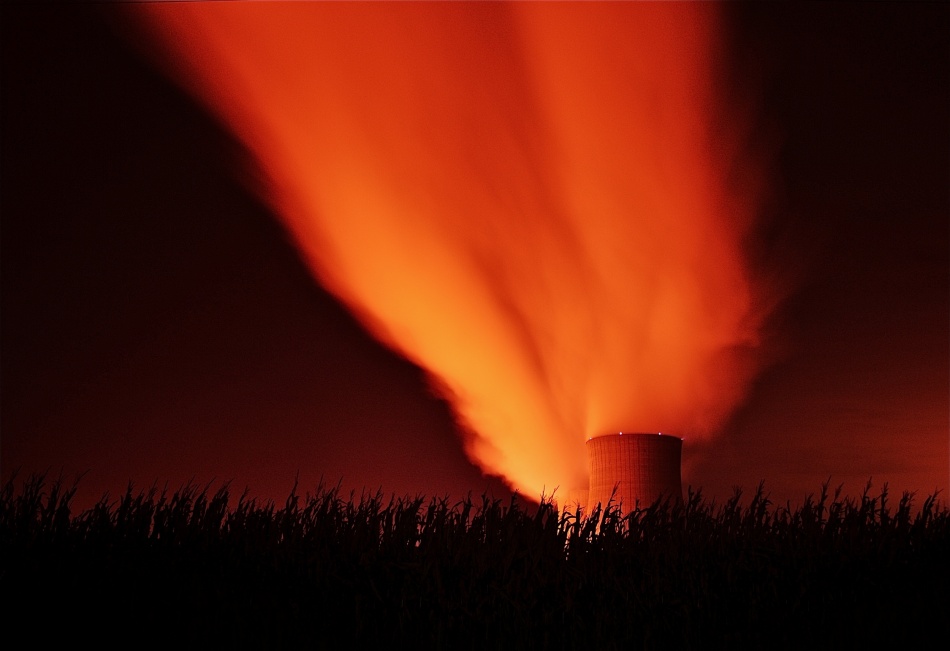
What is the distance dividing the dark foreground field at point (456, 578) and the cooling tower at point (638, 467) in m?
8.55

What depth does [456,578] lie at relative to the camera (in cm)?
689

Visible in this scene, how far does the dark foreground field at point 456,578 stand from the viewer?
648 cm

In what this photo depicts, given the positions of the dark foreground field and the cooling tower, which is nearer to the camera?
the dark foreground field

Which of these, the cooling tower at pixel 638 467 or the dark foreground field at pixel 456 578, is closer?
the dark foreground field at pixel 456 578

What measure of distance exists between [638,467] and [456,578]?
10.5 m

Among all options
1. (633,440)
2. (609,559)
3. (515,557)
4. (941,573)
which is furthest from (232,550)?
(633,440)

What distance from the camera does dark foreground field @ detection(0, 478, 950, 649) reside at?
6.48 m

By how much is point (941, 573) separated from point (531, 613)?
4.22 meters

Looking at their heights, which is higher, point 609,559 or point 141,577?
point 609,559

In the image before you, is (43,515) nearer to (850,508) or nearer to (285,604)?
(285,604)

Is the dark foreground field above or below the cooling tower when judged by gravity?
below

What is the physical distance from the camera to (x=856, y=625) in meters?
6.56

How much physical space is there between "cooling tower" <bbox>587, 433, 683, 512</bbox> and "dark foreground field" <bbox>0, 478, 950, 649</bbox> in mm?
8550

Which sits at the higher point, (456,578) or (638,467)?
(638,467)
